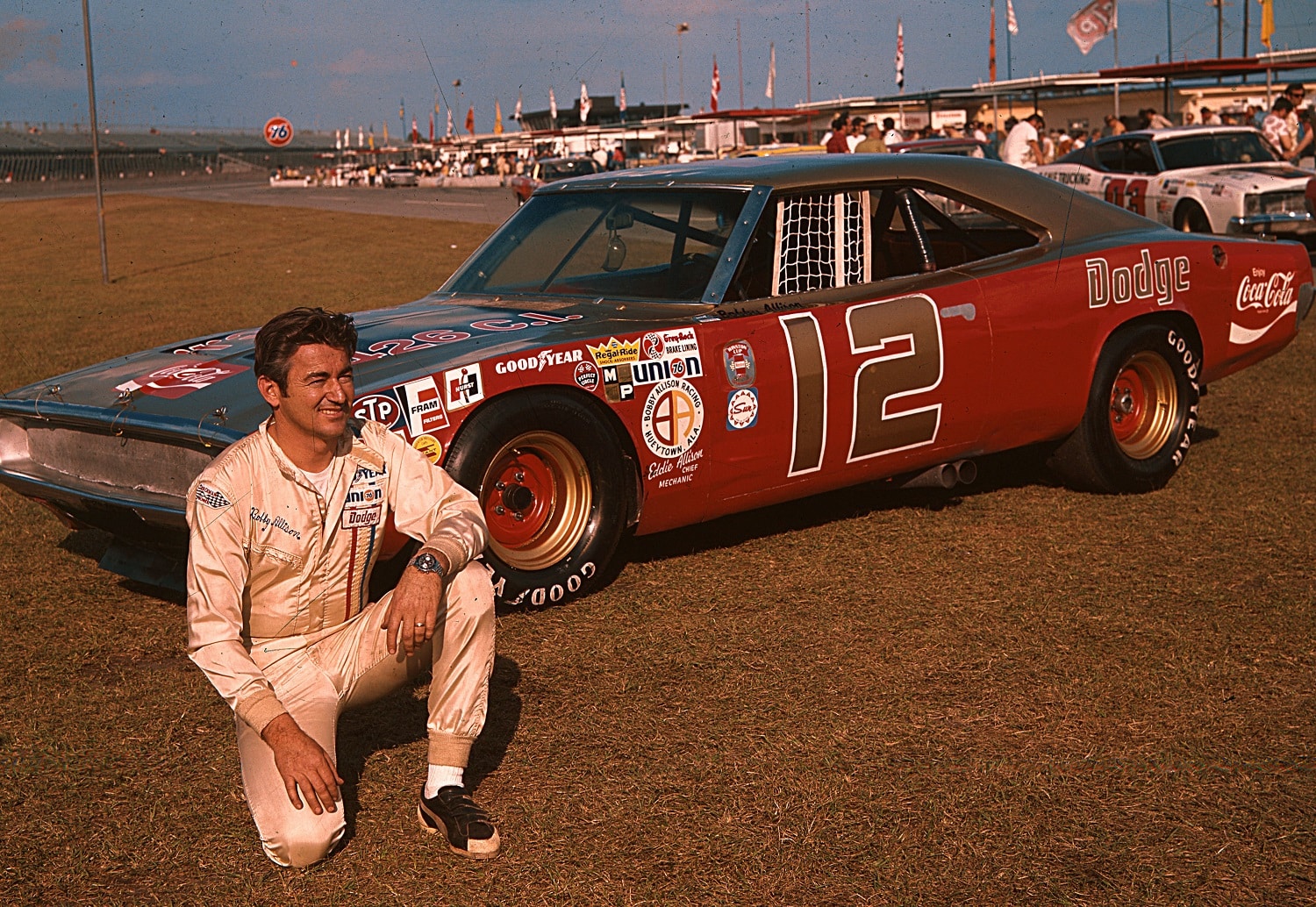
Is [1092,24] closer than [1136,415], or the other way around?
[1136,415]

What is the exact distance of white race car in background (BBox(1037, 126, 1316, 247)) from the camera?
589 inches

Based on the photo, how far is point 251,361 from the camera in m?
4.93

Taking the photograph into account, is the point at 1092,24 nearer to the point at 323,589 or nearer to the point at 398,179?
the point at 323,589

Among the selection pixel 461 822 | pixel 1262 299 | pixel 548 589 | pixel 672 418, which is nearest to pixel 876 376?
pixel 672 418

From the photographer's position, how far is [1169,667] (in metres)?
4.28

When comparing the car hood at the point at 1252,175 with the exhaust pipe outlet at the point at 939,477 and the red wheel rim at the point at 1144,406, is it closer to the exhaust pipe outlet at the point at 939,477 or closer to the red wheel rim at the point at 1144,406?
the red wheel rim at the point at 1144,406

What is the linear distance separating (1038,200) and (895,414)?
138cm

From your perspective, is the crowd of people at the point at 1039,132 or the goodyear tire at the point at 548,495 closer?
the goodyear tire at the point at 548,495

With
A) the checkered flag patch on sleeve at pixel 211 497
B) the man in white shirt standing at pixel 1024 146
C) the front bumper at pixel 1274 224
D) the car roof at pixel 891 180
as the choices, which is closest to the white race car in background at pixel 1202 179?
the front bumper at pixel 1274 224

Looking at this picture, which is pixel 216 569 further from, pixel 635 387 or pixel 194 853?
pixel 635 387

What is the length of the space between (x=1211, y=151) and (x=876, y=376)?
12.4 meters

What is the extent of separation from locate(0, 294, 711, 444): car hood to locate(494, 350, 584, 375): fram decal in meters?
0.05

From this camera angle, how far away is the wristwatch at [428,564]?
312cm

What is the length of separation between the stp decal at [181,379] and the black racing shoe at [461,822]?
1956 mm
